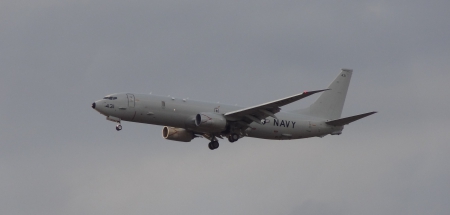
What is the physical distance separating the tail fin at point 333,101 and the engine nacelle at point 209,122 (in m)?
9.88

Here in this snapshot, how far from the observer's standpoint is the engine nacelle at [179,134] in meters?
77.7

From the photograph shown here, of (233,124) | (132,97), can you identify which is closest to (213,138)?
(233,124)

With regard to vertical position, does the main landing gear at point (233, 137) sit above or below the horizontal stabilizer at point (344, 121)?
below

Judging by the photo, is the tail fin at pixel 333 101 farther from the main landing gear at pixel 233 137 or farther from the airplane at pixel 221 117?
the main landing gear at pixel 233 137

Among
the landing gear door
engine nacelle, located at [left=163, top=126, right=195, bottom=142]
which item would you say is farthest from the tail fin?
the landing gear door

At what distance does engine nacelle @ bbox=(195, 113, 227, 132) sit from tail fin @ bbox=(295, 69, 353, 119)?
988 cm

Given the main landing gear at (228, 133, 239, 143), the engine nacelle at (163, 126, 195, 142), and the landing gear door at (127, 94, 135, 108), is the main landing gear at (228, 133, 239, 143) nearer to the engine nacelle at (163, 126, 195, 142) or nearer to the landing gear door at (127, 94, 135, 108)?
the engine nacelle at (163, 126, 195, 142)

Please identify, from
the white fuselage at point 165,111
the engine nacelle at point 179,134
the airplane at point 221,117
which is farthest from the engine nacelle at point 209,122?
the engine nacelle at point 179,134

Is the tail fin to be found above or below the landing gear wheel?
above

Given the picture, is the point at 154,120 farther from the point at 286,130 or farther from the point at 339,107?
the point at 339,107

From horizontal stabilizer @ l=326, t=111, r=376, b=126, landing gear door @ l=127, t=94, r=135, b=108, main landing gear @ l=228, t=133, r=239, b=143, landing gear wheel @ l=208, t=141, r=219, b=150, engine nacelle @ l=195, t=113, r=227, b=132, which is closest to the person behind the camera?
landing gear door @ l=127, t=94, r=135, b=108

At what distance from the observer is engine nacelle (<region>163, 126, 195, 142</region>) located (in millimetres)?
77650

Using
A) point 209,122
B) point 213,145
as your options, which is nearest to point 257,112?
point 209,122

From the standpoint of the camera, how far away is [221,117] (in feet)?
238
